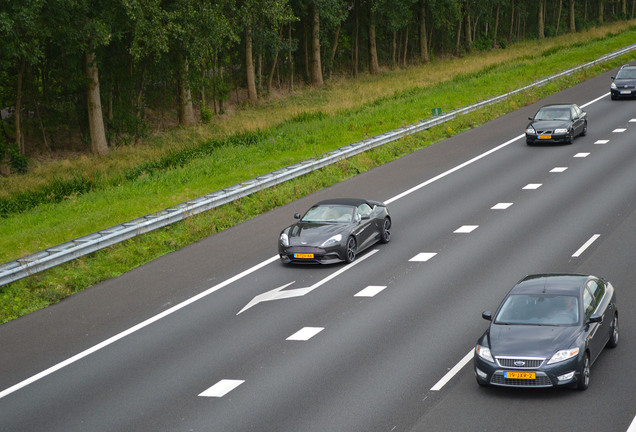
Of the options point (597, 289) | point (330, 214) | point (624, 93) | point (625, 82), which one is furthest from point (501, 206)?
point (625, 82)

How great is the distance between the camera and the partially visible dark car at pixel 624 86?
41562 mm

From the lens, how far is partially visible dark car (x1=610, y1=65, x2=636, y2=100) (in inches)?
1636

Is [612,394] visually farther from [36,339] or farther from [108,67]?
[108,67]

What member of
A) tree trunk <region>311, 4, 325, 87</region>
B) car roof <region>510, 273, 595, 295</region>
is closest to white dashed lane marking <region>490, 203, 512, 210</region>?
car roof <region>510, 273, 595, 295</region>

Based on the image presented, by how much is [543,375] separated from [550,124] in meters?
22.6

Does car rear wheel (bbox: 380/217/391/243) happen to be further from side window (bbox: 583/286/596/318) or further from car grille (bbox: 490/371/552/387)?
car grille (bbox: 490/371/552/387)

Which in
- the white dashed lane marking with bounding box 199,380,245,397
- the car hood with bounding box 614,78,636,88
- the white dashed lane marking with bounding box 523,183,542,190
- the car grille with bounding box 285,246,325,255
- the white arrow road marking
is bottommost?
the white arrow road marking

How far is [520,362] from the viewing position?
1205cm

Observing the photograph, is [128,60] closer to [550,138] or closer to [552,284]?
[550,138]

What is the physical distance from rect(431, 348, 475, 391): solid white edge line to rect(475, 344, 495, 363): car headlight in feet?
2.40

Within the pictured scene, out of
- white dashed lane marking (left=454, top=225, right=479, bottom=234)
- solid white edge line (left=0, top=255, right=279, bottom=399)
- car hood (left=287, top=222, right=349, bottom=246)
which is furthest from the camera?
white dashed lane marking (left=454, top=225, right=479, bottom=234)

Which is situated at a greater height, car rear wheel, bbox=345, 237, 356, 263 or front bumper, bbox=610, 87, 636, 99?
front bumper, bbox=610, 87, 636, 99

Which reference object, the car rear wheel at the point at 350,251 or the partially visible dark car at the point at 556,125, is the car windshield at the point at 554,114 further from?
the car rear wheel at the point at 350,251

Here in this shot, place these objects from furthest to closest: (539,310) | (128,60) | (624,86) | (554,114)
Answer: (128,60), (624,86), (554,114), (539,310)
